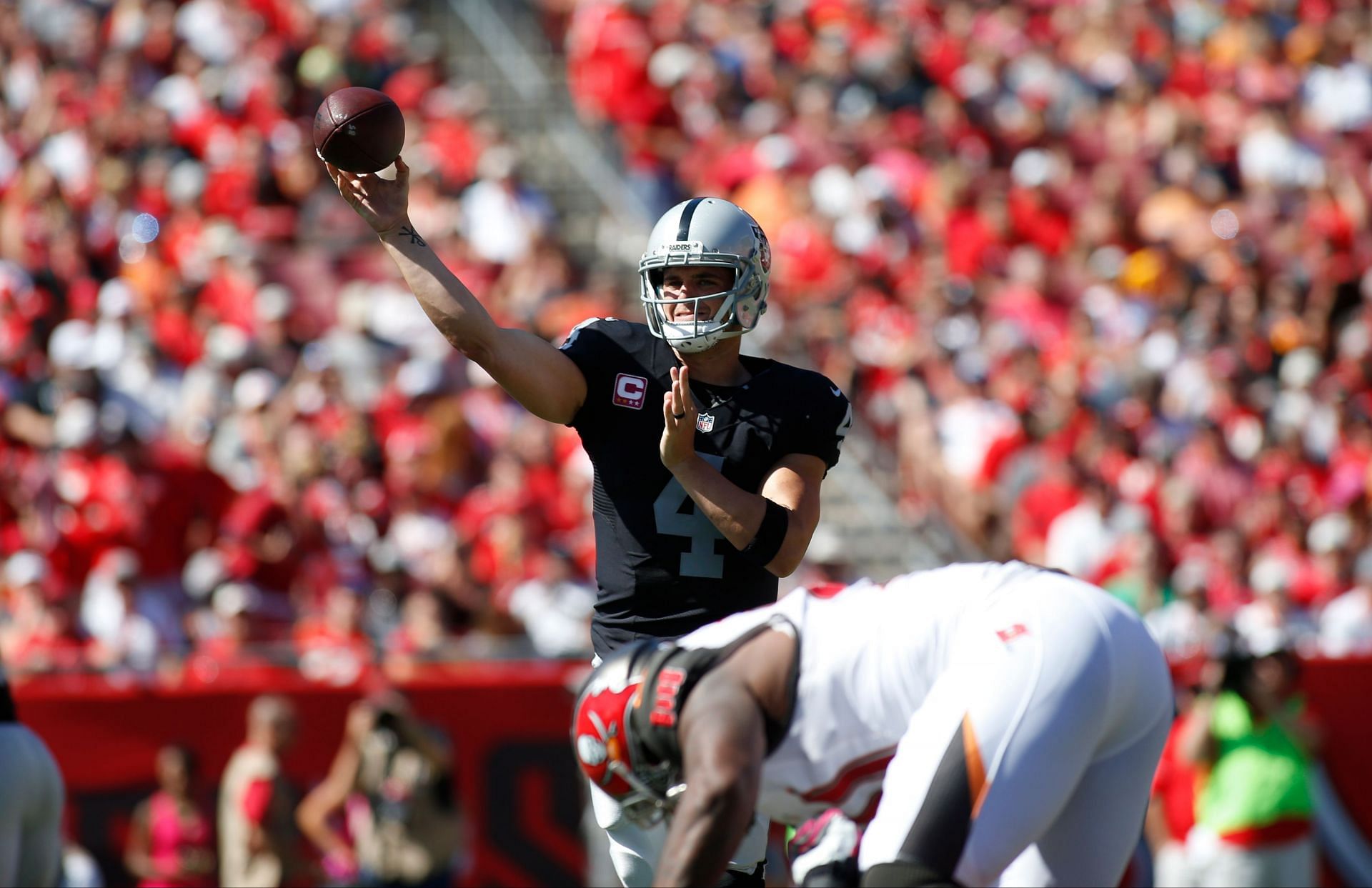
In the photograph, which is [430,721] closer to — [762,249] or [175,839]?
[175,839]

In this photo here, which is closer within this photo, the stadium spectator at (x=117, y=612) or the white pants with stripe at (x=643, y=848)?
the white pants with stripe at (x=643, y=848)

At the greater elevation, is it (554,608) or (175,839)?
(554,608)

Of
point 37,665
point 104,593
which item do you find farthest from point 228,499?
point 37,665

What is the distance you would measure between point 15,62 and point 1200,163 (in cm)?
898

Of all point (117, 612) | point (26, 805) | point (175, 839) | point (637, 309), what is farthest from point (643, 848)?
point (637, 309)

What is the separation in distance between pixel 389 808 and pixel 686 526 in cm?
422

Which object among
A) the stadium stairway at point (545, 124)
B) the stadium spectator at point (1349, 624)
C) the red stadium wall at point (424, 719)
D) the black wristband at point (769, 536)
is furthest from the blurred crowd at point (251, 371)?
the black wristband at point (769, 536)

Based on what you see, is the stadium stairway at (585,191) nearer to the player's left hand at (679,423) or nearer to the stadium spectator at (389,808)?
the stadium spectator at (389,808)

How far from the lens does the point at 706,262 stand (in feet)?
14.8

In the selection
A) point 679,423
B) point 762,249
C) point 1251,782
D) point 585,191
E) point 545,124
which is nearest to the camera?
point 679,423

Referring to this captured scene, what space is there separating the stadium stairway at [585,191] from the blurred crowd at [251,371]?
38 cm

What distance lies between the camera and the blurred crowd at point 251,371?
9133 mm

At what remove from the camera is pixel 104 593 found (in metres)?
9.07

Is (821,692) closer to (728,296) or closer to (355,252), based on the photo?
(728,296)
